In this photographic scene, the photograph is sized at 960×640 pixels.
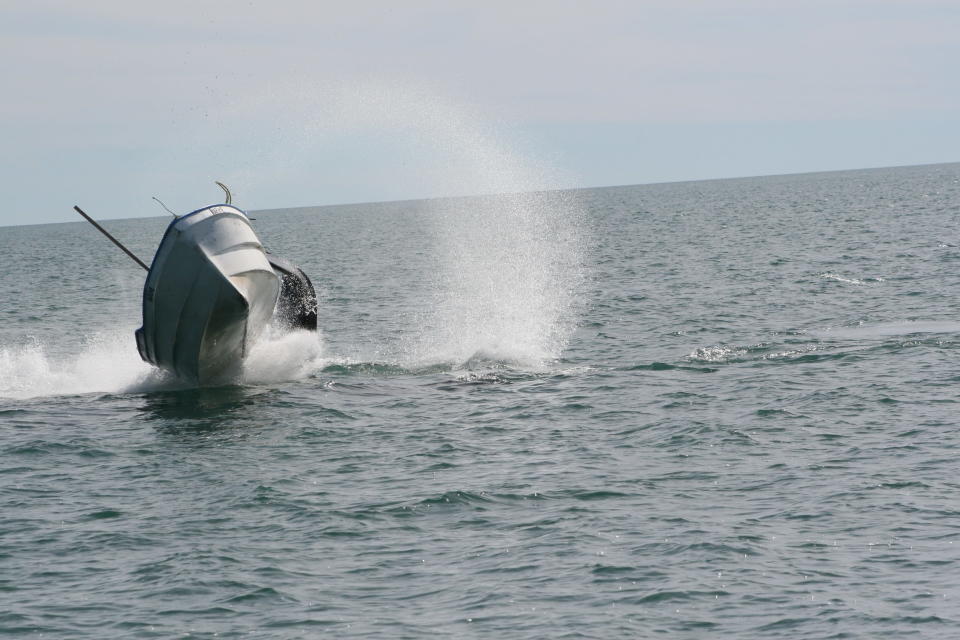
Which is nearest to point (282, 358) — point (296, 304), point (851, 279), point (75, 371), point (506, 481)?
point (296, 304)

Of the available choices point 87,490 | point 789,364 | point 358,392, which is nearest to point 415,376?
point 358,392

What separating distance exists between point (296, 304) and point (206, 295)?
5459mm

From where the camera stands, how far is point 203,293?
2509 cm

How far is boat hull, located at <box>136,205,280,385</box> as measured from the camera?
25109 mm

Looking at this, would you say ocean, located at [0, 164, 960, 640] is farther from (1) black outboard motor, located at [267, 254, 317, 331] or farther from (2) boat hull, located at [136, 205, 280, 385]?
(2) boat hull, located at [136, 205, 280, 385]

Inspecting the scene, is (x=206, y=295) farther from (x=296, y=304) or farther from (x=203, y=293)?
(x=296, y=304)

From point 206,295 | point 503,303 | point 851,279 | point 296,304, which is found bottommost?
point 851,279

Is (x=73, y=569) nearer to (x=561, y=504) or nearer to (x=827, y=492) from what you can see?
(x=561, y=504)

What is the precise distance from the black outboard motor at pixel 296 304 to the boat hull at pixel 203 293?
10.0ft

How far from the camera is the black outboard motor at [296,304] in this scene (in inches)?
1188

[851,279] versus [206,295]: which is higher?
[206,295]

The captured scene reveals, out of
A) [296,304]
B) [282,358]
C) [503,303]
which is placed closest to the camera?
→ [282,358]

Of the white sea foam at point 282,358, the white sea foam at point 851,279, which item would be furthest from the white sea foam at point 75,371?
the white sea foam at point 851,279

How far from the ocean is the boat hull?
1.04 meters
